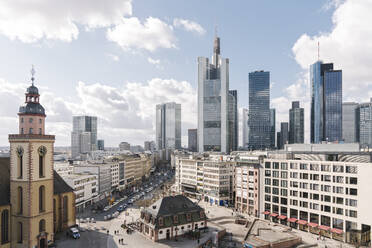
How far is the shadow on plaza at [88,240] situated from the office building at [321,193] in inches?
2166

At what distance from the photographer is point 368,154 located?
245 ft

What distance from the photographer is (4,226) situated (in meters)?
58.5

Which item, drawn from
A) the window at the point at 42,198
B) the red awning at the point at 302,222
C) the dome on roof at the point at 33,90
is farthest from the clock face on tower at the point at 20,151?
the red awning at the point at 302,222

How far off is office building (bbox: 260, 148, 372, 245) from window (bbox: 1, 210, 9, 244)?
78163mm

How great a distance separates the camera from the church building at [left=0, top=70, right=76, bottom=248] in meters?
58.4

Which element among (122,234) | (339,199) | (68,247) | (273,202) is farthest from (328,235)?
(68,247)

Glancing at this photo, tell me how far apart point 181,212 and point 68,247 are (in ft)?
100

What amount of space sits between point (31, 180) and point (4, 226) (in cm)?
1235

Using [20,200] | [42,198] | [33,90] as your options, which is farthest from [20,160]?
[33,90]

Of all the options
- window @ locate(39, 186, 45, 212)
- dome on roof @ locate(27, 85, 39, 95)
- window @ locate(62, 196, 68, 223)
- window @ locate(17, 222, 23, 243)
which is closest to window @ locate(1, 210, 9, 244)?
window @ locate(17, 222, 23, 243)

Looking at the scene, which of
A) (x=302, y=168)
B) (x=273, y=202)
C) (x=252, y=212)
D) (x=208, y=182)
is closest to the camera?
(x=302, y=168)

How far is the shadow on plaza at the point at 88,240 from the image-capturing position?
64375 millimetres

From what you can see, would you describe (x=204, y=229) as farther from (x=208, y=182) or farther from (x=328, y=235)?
(x=208, y=182)

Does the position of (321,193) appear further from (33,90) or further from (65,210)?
(33,90)
